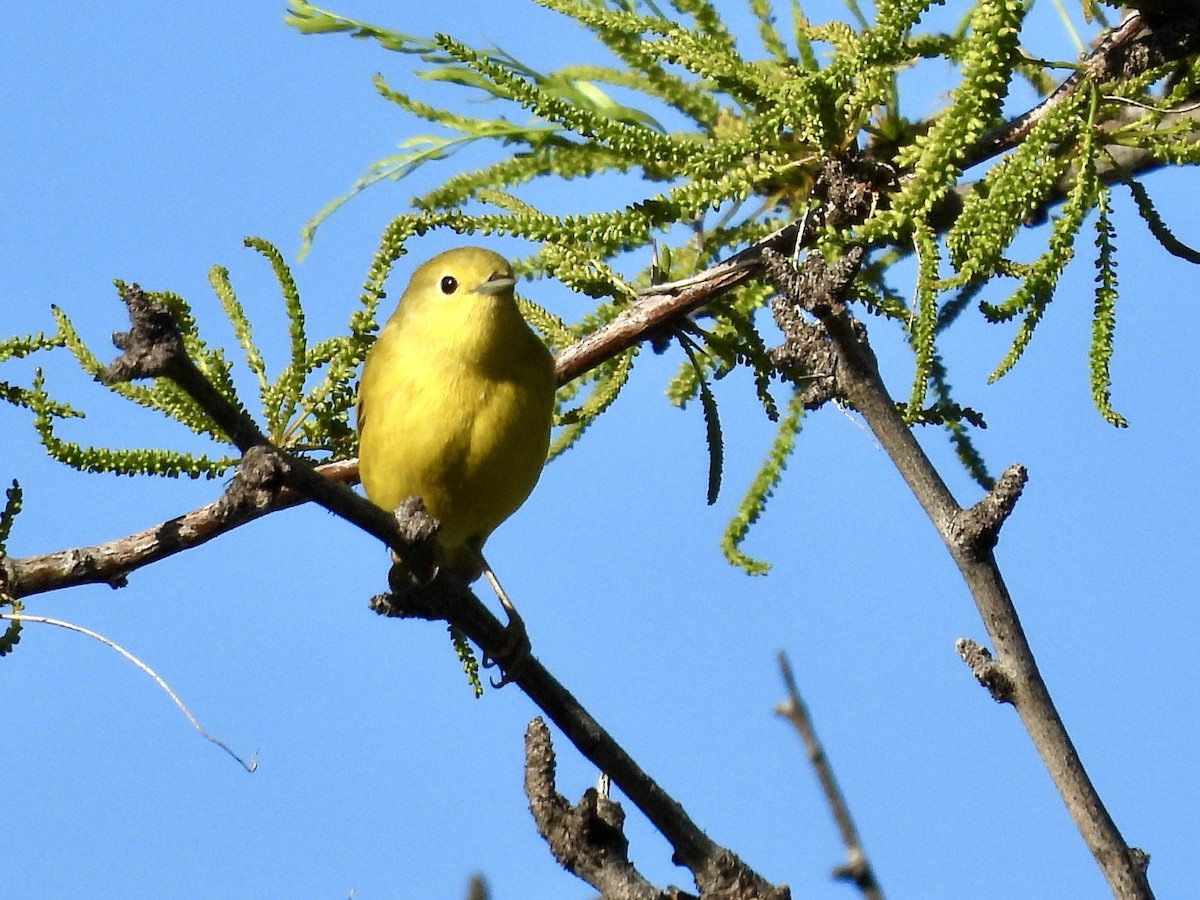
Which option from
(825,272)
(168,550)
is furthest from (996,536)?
(168,550)

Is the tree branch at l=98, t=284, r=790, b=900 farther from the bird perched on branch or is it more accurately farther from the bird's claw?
the bird perched on branch

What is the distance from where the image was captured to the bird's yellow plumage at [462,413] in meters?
3.36

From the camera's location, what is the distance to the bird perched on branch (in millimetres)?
3355

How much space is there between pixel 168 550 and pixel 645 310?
1.09 metres

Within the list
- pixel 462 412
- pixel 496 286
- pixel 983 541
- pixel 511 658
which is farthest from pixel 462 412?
pixel 983 541

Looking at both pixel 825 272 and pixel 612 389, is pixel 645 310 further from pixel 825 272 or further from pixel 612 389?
pixel 825 272

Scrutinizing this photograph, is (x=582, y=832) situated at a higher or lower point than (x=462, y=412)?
lower

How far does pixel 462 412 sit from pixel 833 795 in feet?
5.42

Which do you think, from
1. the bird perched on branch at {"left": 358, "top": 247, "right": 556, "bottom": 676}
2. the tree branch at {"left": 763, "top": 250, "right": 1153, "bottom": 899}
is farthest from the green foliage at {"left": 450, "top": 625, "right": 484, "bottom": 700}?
the tree branch at {"left": 763, "top": 250, "right": 1153, "bottom": 899}

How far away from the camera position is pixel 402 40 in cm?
264

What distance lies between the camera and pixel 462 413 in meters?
3.46

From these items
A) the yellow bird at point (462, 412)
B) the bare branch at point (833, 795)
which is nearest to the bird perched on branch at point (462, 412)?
the yellow bird at point (462, 412)

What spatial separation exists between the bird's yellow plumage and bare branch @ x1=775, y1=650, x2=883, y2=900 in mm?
1265

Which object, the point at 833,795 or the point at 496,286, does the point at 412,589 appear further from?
the point at 496,286
